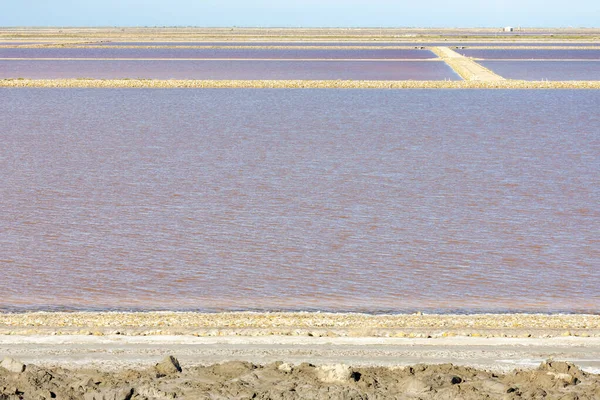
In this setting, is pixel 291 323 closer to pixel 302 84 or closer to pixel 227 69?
pixel 302 84

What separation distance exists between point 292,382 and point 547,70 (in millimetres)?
60177

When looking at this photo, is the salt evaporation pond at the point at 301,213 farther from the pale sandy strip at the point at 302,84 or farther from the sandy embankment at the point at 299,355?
the pale sandy strip at the point at 302,84

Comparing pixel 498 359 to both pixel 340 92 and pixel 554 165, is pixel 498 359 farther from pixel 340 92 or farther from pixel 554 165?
pixel 340 92

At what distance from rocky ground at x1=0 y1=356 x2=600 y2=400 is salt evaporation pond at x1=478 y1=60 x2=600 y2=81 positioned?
162 feet

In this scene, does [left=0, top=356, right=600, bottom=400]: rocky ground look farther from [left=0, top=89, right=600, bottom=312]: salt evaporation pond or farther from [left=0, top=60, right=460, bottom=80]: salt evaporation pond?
[left=0, top=60, right=460, bottom=80]: salt evaporation pond

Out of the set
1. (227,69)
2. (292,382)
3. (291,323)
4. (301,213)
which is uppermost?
(227,69)

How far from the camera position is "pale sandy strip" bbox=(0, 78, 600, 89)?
1967 inches

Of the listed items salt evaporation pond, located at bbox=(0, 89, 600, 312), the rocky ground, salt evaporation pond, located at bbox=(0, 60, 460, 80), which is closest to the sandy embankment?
the rocky ground

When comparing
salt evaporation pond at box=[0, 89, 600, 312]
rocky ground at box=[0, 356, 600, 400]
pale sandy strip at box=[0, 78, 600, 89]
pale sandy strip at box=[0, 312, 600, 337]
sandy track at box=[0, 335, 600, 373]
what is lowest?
rocky ground at box=[0, 356, 600, 400]

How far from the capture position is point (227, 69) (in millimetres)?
65312

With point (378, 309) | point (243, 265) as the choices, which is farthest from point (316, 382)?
point (243, 265)

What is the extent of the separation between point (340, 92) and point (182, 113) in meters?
11.3

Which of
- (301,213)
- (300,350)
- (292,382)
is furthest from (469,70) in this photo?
(292,382)

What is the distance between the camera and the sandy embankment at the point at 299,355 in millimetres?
8219
